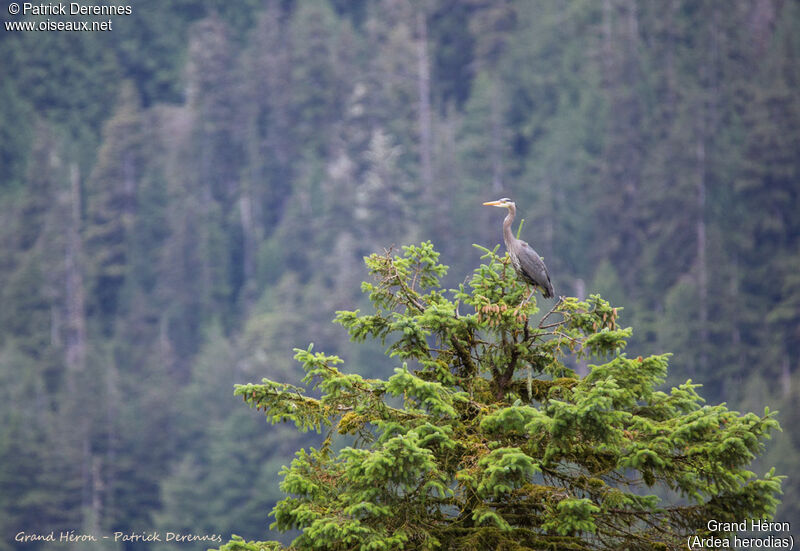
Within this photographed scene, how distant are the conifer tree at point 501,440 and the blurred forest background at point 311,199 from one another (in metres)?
51.8

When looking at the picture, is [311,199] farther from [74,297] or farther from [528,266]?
[528,266]

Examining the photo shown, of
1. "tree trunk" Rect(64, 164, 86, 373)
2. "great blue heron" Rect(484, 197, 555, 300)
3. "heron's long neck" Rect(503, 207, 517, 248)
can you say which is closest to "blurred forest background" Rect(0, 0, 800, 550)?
"tree trunk" Rect(64, 164, 86, 373)

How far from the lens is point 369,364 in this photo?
7656 cm

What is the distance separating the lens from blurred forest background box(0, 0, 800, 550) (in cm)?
7400

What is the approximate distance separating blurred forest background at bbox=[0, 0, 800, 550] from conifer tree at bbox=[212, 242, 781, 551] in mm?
51812

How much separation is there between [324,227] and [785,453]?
4507 cm

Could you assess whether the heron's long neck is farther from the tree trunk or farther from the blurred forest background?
the tree trunk

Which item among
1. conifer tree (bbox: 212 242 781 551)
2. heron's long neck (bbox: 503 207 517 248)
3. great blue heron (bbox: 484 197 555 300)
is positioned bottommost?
conifer tree (bbox: 212 242 781 551)

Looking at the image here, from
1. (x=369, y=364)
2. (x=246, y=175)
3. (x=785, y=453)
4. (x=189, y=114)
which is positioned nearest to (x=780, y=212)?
(x=785, y=453)

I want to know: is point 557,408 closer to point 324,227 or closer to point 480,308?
point 480,308

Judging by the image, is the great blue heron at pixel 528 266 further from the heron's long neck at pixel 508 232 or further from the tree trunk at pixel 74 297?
the tree trunk at pixel 74 297

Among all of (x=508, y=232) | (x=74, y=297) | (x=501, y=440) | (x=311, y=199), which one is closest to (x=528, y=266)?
(x=508, y=232)

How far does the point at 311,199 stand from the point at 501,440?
89.2 meters

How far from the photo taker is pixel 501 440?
11.2 metres
